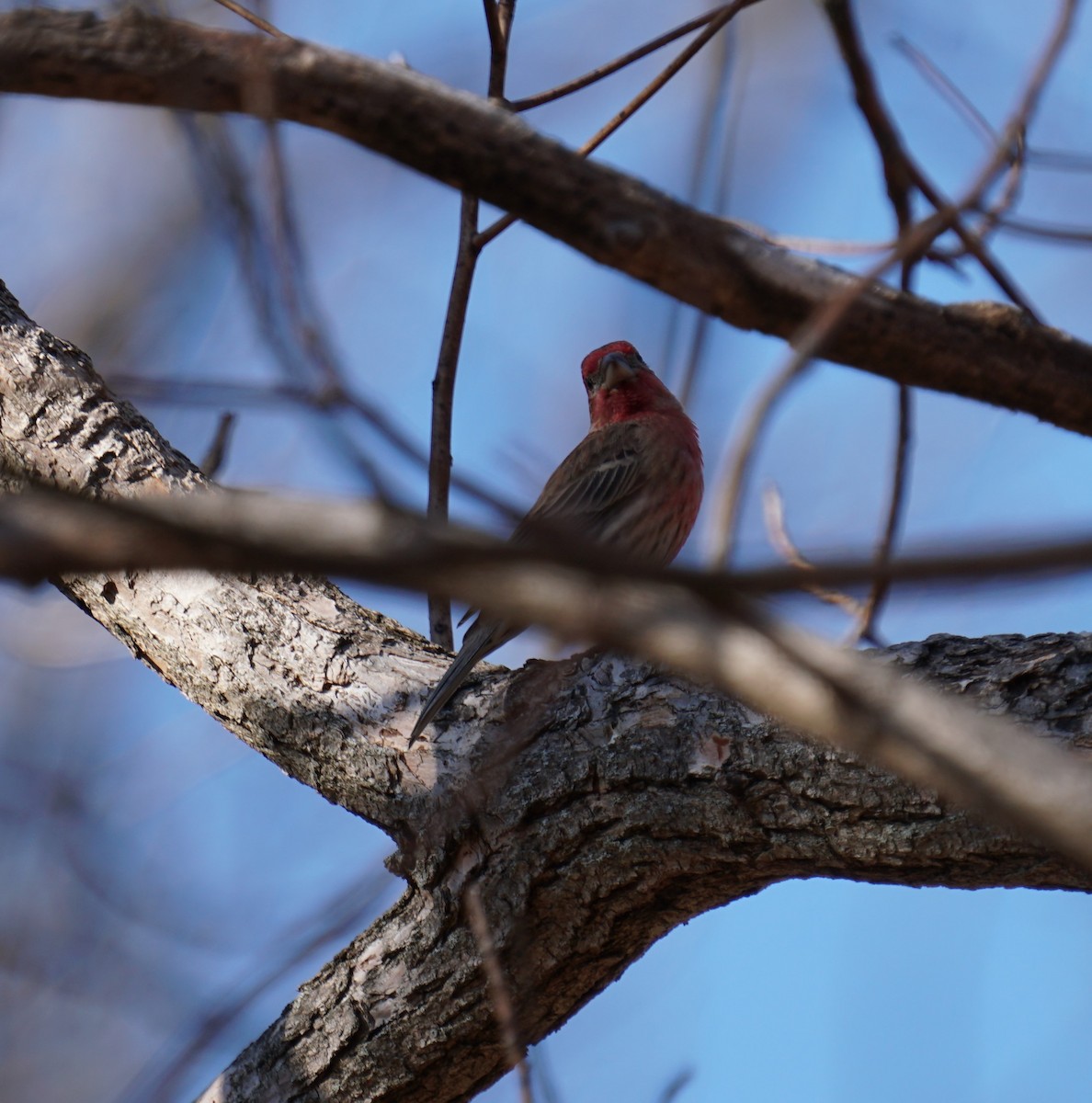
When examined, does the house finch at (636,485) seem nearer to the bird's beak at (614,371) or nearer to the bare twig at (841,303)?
the bird's beak at (614,371)

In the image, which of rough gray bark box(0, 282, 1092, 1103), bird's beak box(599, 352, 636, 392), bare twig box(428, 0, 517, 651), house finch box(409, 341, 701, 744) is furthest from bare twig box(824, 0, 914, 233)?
bird's beak box(599, 352, 636, 392)

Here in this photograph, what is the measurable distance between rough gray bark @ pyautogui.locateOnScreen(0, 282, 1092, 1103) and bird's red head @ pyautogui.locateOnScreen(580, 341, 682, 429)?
11.0ft

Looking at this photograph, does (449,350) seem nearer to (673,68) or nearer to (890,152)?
(673,68)

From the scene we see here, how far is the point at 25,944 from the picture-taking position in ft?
23.1

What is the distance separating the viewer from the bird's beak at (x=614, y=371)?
289 inches

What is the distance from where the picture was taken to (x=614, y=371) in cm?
735

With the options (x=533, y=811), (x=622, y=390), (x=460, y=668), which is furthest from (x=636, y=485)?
(x=533, y=811)

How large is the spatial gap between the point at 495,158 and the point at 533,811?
85.9 inches

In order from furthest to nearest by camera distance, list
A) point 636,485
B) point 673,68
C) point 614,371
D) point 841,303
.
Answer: point 614,371
point 636,485
point 673,68
point 841,303

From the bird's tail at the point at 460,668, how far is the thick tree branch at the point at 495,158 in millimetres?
2027

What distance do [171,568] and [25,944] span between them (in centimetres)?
685

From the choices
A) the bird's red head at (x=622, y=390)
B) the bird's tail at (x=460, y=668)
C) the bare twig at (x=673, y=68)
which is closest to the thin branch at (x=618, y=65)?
the bare twig at (x=673, y=68)

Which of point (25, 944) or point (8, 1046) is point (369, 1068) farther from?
point (8, 1046)

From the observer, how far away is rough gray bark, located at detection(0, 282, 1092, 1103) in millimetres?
3357
